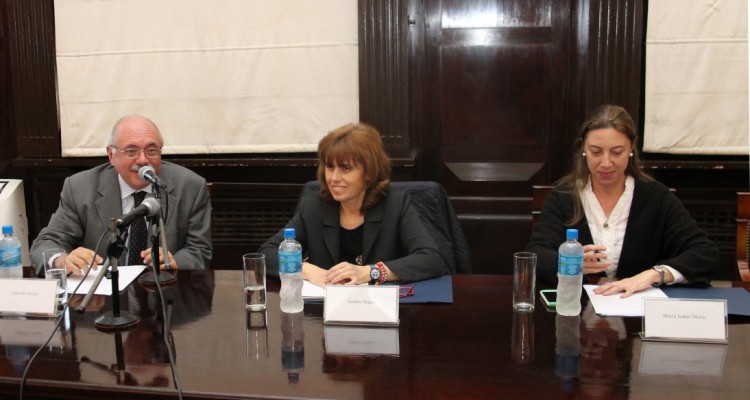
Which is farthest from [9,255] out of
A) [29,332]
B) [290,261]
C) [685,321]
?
[685,321]

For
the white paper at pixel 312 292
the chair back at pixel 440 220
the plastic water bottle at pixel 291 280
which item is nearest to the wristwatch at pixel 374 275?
the white paper at pixel 312 292

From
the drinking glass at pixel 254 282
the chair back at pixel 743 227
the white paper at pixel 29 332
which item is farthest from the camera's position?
the chair back at pixel 743 227

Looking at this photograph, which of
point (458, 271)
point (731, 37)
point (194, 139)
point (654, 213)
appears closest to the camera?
point (654, 213)

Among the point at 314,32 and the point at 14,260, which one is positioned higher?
the point at 314,32

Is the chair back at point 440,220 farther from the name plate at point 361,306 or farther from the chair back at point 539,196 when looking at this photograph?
the name plate at point 361,306

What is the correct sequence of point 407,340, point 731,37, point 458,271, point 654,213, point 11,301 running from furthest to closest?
point 731,37 < point 458,271 < point 654,213 < point 11,301 < point 407,340

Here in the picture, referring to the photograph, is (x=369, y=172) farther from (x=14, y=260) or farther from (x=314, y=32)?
(x=314, y=32)

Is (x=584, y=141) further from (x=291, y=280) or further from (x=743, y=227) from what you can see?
(x=291, y=280)

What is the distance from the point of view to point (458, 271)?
2447 millimetres

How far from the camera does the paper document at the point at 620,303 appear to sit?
172cm

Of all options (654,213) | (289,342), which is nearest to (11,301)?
(289,342)

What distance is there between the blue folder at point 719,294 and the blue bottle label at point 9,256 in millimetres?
1892

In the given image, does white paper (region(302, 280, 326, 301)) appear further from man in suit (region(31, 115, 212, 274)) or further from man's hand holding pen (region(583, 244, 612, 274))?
man's hand holding pen (region(583, 244, 612, 274))

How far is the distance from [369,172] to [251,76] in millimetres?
1782
